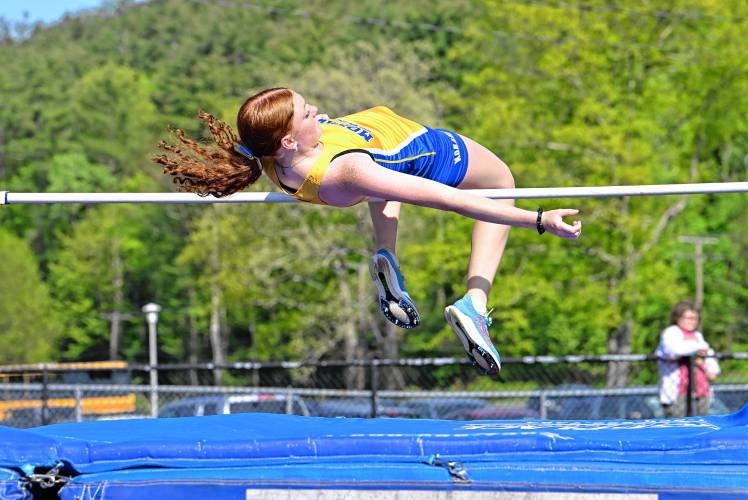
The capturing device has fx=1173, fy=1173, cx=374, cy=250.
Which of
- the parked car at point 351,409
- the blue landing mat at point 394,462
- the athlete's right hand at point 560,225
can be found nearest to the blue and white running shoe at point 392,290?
the athlete's right hand at point 560,225

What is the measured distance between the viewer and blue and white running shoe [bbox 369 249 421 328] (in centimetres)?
442

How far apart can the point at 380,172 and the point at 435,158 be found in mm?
536

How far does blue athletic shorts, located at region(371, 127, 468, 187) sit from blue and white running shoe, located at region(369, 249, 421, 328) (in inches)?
14.2

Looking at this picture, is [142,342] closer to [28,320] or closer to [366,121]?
[28,320]

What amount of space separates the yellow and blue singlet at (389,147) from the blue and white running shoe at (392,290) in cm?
37

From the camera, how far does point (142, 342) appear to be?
148ft

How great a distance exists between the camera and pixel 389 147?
13.4 feet

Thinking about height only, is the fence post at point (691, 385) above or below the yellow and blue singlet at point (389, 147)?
below

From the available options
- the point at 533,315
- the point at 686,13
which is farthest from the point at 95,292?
the point at 686,13

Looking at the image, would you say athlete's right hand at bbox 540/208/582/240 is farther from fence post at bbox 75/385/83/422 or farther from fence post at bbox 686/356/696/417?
fence post at bbox 75/385/83/422

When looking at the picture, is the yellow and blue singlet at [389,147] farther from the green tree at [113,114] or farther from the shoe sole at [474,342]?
the green tree at [113,114]

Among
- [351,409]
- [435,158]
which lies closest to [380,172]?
[435,158]

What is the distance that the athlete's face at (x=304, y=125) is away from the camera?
388 centimetres

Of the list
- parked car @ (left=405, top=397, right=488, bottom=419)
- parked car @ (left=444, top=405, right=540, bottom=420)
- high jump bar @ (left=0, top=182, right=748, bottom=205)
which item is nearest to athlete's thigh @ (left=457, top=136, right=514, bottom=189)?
high jump bar @ (left=0, top=182, right=748, bottom=205)
